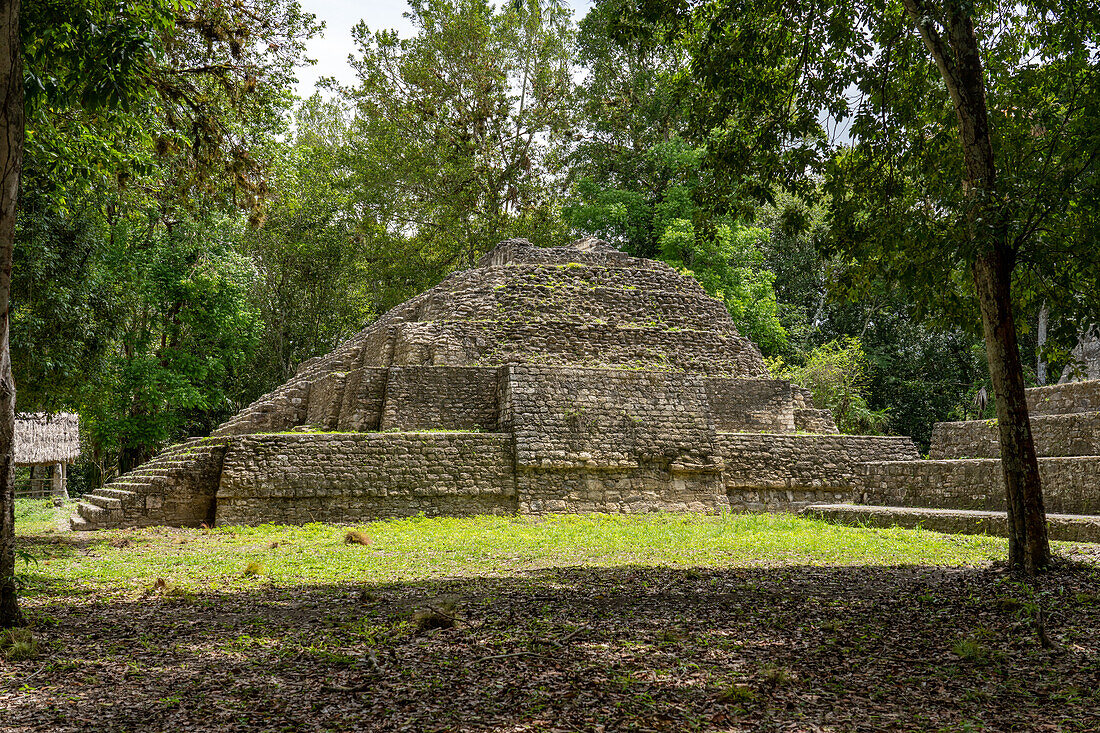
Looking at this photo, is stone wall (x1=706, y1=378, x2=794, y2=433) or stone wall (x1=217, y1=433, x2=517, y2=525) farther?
stone wall (x1=706, y1=378, x2=794, y2=433)

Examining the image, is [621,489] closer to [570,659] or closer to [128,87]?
[570,659]

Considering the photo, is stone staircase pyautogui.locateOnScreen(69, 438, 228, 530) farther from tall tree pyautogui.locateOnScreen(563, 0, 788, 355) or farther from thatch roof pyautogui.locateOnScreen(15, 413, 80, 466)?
tall tree pyautogui.locateOnScreen(563, 0, 788, 355)

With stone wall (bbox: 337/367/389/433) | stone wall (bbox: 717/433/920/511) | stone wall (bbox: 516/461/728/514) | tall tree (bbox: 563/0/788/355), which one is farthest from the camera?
tall tree (bbox: 563/0/788/355)

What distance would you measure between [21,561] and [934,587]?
9213mm

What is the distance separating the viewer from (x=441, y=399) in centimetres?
1432

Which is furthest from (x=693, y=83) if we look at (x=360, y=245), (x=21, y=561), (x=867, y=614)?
(x=360, y=245)

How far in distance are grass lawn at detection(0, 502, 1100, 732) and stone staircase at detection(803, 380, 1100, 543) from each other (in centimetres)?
152

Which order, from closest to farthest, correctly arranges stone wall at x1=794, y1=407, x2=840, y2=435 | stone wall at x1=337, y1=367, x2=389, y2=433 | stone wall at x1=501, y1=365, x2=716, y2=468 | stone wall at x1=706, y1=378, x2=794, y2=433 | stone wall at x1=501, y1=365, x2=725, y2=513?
stone wall at x1=501, y1=365, x2=725, y2=513 < stone wall at x1=501, y1=365, x2=716, y2=468 < stone wall at x1=337, y1=367, x2=389, y2=433 < stone wall at x1=706, y1=378, x2=794, y2=433 < stone wall at x1=794, y1=407, x2=840, y2=435

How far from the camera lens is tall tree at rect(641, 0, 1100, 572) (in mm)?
6559

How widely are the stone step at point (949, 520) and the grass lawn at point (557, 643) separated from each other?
1.04m

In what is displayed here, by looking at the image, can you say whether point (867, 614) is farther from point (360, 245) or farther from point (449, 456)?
point (360, 245)

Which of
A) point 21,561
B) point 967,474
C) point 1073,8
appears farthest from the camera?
point 967,474

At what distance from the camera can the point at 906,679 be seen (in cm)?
399

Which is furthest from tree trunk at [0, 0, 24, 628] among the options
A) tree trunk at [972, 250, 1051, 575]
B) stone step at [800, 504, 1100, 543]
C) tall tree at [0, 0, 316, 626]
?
stone step at [800, 504, 1100, 543]
